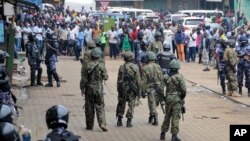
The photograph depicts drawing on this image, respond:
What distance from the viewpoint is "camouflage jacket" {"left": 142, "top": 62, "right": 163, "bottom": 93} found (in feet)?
52.3

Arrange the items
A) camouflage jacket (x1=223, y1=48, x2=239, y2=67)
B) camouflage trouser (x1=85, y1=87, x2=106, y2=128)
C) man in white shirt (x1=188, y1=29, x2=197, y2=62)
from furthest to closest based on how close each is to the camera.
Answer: man in white shirt (x1=188, y1=29, x2=197, y2=62) → camouflage jacket (x1=223, y1=48, x2=239, y2=67) → camouflage trouser (x1=85, y1=87, x2=106, y2=128)

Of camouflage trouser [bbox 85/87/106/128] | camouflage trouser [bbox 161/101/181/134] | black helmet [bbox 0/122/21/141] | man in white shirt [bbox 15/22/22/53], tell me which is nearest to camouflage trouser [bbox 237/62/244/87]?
camouflage trouser [bbox 85/87/106/128]

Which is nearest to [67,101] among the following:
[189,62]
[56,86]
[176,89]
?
[56,86]

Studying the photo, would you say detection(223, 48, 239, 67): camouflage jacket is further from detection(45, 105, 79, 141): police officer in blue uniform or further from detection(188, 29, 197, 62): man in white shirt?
detection(45, 105, 79, 141): police officer in blue uniform

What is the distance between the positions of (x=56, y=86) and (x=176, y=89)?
32.6ft

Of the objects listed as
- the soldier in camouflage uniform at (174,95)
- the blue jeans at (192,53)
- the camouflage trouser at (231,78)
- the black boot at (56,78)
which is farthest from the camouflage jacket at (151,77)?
the blue jeans at (192,53)

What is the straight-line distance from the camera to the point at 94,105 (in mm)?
15156

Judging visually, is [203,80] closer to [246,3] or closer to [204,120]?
[204,120]

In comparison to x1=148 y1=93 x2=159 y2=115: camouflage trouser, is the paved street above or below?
below

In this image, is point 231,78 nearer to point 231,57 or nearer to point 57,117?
point 231,57

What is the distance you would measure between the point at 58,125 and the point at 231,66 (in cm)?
1508

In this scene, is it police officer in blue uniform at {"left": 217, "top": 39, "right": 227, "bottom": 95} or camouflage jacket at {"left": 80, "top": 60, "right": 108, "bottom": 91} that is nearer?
camouflage jacket at {"left": 80, "top": 60, "right": 108, "bottom": 91}

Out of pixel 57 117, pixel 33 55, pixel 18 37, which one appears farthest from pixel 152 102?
pixel 18 37

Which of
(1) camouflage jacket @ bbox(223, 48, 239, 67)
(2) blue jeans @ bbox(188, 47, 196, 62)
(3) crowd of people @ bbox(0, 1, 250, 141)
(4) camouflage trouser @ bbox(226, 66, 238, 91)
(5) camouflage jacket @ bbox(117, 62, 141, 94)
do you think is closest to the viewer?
(3) crowd of people @ bbox(0, 1, 250, 141)
